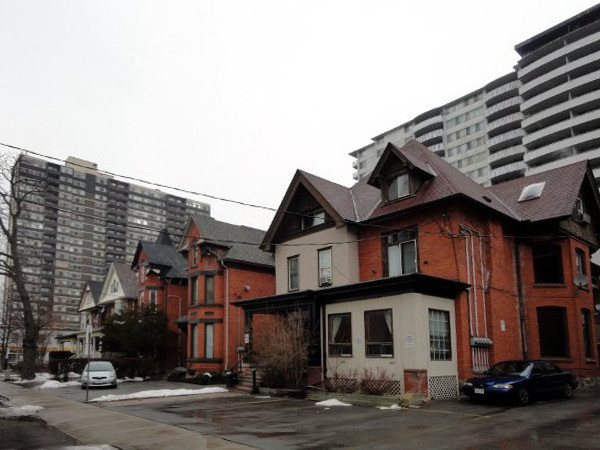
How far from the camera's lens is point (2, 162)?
121ft

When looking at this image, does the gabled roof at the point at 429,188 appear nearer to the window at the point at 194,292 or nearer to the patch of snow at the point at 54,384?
the window at the point at 194,292

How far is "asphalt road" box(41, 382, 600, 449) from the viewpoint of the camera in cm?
1070

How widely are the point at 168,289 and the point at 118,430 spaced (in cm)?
2754

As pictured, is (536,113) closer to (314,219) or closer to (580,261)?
(580,261)

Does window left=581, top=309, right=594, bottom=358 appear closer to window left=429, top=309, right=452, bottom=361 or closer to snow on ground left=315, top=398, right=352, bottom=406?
window left=429, top=309, right=452, bottom=361

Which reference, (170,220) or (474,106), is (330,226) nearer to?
(474,106)

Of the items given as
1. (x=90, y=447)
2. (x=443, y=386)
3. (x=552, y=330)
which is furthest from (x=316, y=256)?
(x=90, y=447)

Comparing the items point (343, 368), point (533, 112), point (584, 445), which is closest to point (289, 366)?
point (343, 368)

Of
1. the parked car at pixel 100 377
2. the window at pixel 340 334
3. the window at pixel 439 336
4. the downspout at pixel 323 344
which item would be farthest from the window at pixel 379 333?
the parked car at pixel 100 377

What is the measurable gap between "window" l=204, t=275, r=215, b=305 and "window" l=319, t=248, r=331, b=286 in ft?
33.5

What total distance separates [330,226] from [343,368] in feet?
24.2

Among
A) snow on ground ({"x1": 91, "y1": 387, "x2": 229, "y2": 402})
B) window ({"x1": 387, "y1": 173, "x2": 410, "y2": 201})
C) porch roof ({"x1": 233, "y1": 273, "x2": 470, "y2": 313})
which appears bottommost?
snow on ground ({"x1": 91, "y1": 387, "x2": 229, "y2": 402})

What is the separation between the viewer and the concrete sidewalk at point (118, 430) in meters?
11.3

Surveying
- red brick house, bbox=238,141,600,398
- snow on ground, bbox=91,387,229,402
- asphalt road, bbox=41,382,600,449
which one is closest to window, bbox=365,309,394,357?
red brick house, bbox=238,141,600,398
